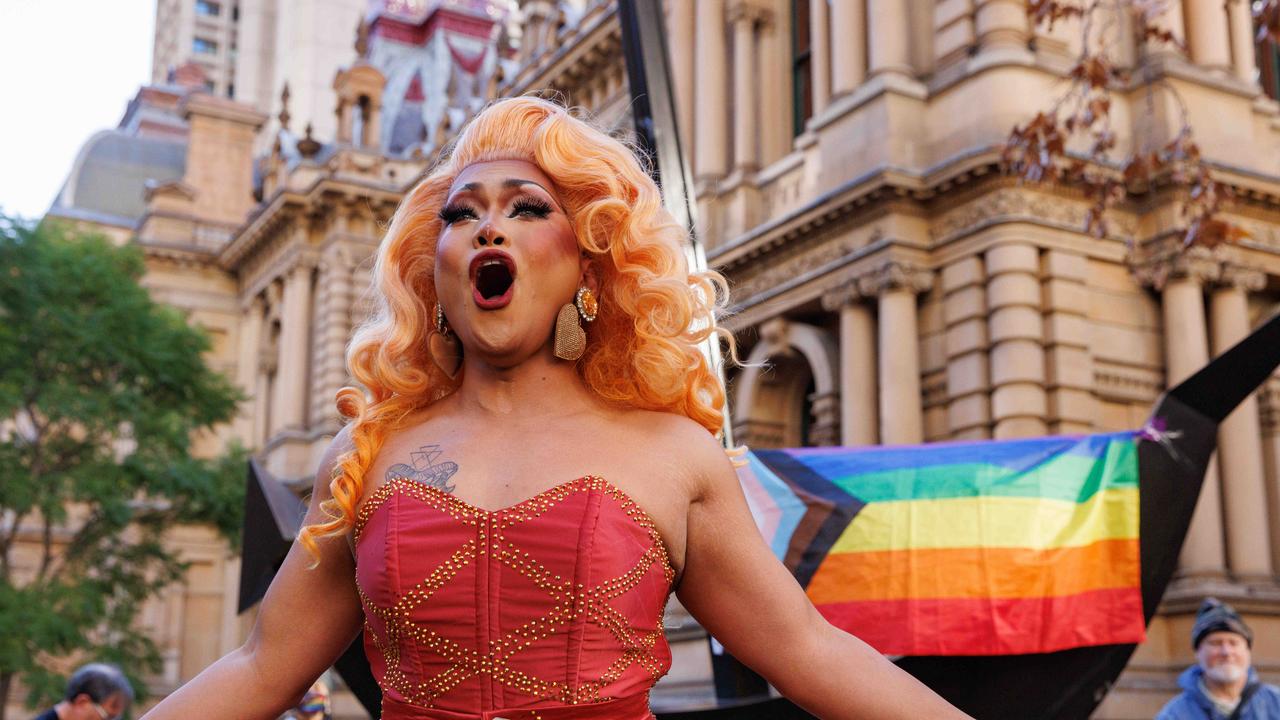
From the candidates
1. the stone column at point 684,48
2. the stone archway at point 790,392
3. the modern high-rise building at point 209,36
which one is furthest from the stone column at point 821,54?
the modern high-rise building at point 209,36

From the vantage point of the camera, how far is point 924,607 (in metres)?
4.41

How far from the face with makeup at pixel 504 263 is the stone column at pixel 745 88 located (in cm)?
2068

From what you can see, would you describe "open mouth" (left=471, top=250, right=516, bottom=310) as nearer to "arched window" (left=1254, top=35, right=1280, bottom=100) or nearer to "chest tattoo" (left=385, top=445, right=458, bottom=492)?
"chest tattoo" (left=385, top=445, right=458, bottom=492)

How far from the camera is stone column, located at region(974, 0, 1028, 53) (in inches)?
719

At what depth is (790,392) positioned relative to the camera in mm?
22312

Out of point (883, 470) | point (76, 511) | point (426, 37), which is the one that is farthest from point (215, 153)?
point (883, 470)

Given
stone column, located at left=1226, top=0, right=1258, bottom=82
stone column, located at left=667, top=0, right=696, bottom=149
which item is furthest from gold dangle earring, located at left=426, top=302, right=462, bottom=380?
stone column, located at left=667, top=0, right=696, bottom=149

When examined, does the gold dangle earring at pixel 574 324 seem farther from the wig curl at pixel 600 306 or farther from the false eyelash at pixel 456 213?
the false eyelash at pixel 456 213

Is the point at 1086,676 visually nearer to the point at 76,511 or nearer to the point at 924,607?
the point at 924,607

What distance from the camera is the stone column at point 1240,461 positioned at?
17625 mm

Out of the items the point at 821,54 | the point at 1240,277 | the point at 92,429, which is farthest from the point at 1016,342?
the point at 92,429

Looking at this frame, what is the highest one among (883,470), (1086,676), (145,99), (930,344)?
(145,99)

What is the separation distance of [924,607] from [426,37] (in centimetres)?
5365

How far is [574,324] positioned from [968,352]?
644 inches
